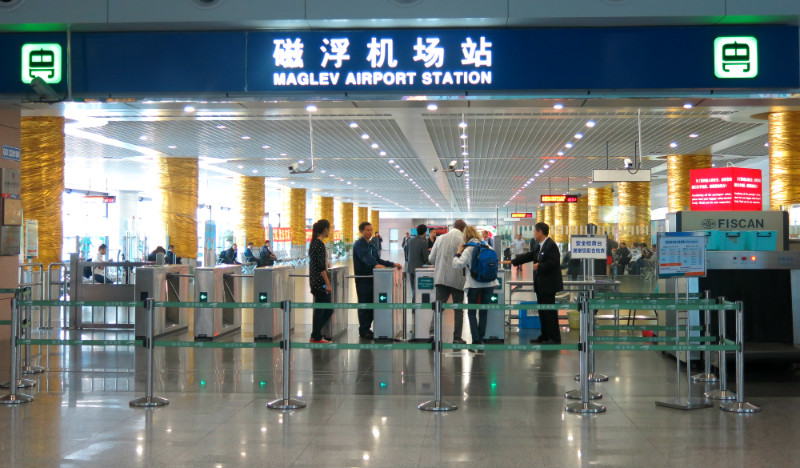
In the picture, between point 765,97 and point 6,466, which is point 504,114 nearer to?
point 765,97

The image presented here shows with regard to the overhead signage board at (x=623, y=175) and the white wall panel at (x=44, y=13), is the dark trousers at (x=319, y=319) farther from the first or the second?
the overhead signage board at (x=623, y=175)

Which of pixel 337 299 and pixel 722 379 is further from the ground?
pixel 337 299

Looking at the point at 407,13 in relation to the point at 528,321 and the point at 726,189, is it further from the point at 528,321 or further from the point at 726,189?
the point at 726,189

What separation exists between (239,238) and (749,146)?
718 inches

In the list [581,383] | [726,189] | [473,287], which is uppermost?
[726,189]

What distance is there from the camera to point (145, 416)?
6.39 meters

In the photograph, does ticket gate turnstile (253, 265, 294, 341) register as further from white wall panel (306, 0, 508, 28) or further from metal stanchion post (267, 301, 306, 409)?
white wall panel (306, 0, 508, 28)

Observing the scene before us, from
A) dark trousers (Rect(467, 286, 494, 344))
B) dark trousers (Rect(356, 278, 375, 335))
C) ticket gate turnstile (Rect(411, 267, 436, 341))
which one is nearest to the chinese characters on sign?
dark trousers (Rect(467, 286, 494, 344))

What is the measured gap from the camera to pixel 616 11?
6.63 m

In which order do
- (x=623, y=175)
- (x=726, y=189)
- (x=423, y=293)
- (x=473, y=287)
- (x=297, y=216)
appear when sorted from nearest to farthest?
1. (x=473, y=287)
2. (x=423, y=293)
3. (x=726, y=189)
4. (x=623, y=175)
5. (x=297, y=216)

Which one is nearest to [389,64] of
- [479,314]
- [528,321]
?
[479,314]

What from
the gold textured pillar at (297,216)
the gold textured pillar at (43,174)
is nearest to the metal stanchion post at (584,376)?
the gold textured pillar at (43,174)

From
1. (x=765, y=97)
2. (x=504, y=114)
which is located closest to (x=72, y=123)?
(x=504, y=114)

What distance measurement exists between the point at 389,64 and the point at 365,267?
4973 mm
